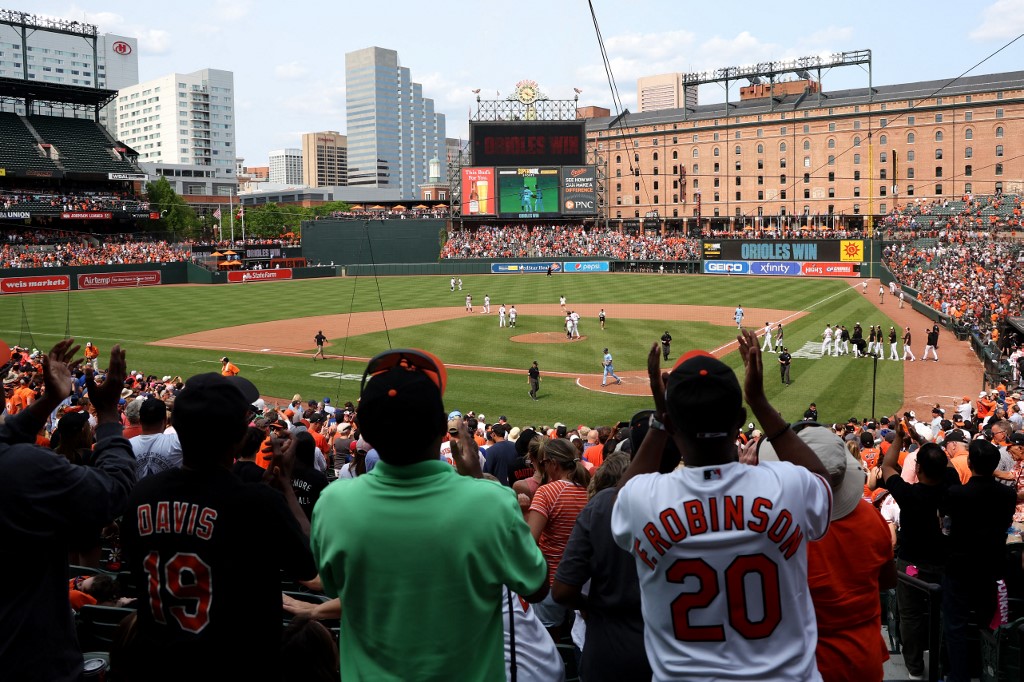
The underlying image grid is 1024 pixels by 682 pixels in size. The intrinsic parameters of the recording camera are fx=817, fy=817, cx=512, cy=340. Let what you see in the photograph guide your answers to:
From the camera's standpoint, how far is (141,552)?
136 inches

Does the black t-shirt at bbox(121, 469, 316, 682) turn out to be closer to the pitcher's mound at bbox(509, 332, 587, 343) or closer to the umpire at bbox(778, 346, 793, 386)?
the umpire at bbox(778, 346, 793, 386)

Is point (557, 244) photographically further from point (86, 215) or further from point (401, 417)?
point (401, 417)

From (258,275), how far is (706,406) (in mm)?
78129

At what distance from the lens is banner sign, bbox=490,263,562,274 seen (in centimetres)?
8281

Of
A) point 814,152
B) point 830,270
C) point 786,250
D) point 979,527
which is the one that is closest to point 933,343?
point 979,527

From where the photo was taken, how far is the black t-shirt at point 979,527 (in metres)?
5.75

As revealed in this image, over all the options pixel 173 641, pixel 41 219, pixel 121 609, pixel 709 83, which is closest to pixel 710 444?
pixel 173 641

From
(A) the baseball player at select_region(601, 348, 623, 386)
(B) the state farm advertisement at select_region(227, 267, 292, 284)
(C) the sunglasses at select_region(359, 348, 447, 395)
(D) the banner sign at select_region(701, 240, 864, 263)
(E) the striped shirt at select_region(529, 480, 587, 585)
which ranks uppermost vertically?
(D) the banner sign at select_region(701, 240, 864, 263)

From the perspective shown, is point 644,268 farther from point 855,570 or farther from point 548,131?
point 855,570

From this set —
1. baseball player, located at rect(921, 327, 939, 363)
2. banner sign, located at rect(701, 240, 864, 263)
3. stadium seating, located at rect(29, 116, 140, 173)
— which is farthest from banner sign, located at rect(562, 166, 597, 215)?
baseball player, located at rect(921, 327, 939, 363)

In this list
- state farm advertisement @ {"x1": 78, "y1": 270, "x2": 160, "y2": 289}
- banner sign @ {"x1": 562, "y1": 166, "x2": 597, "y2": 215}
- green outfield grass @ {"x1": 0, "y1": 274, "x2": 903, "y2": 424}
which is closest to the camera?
green outfield grass @ {"x1": 0, "y1": 274, "x2": 903, "y2": 424}

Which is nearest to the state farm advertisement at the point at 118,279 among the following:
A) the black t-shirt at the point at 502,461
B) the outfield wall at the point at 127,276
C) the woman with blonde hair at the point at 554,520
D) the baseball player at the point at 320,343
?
the outfield wall at the point at 127,276

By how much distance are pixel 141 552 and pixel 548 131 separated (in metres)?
92.6

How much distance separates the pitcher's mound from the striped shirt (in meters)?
32.6
